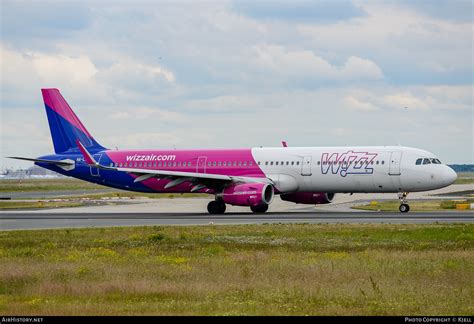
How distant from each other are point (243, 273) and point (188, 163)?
118ft

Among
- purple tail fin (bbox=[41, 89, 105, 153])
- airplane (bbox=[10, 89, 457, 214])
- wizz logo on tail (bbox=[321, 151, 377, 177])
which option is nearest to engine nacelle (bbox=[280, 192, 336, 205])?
airplane (bbox=[10, 89, 457, 214])

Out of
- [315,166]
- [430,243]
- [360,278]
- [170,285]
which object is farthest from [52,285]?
[315,166]

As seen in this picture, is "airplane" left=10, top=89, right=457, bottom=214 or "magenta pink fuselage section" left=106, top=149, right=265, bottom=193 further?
"magenta pink fuselage section" left=106, top=149, right=265, bottom=193

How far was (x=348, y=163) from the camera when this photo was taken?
5209cm

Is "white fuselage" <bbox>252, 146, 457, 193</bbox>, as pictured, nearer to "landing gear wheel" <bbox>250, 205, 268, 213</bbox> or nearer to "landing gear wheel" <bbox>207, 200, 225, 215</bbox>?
"landing gear wheel" <bbox>250, 205, 268, 213</bbox>

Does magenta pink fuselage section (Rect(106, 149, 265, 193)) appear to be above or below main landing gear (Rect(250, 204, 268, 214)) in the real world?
above

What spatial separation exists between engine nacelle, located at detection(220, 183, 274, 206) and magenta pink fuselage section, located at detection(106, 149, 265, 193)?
2.32 m

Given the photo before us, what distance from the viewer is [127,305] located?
18016mm

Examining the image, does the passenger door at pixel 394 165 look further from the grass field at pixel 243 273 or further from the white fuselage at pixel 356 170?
the grass field at pixel 243 273

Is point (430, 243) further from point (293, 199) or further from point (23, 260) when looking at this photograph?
point (293, 199)

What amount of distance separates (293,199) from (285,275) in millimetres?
33957

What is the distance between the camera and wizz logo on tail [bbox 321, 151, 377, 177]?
51688mm

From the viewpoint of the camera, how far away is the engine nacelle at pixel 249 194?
5194cm

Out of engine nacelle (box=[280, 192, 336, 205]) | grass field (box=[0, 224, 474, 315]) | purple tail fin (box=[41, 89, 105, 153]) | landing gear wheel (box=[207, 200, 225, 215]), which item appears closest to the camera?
grass field (box=[0, 224, 474, 315])
